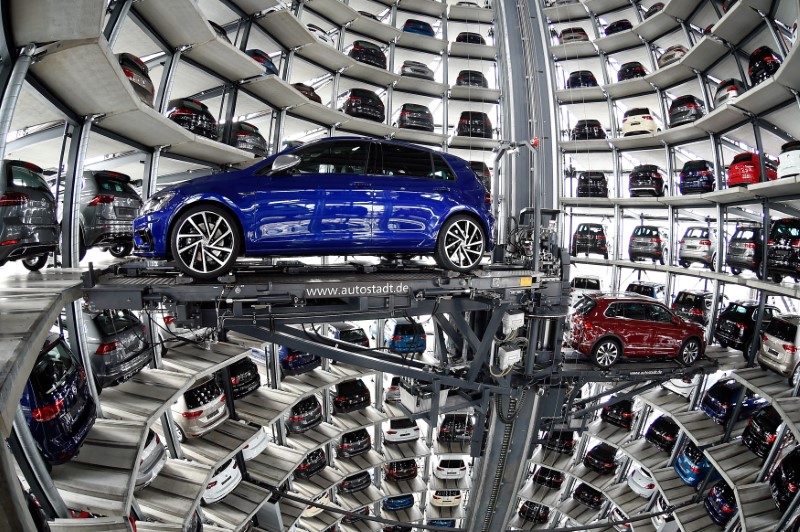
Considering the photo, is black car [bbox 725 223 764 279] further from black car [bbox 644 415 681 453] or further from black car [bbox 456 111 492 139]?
black car [bbox 456 111 492 139]

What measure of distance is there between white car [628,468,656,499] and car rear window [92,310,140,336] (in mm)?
11613

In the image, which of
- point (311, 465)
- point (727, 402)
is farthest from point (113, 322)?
point (727, 402)

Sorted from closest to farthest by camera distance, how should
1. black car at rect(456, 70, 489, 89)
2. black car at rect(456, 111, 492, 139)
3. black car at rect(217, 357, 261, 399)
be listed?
1. black car at rect(217, 357, 261, 399)
2. black car at rect(456, 111, 492, 139)
3. black car at rect(456, 70, 489, 89)

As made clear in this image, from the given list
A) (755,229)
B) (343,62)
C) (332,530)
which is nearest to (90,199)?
(343,62)

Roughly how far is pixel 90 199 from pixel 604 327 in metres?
8.40

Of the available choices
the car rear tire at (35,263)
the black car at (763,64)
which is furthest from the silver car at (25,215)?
the black car at (763,64)

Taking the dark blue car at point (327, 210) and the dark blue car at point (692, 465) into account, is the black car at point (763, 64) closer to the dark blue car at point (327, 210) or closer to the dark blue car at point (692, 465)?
the dark blue car at point (327, 210)

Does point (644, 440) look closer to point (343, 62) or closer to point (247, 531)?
point (247, 531)

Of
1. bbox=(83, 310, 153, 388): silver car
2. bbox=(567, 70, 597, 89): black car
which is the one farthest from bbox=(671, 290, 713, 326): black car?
bbox=(83, 310, 153, 388): silver car

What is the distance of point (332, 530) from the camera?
35.4ft

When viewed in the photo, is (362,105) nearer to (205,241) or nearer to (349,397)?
(205,241)

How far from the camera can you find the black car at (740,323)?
8.05m

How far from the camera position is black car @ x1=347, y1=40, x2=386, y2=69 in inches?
428

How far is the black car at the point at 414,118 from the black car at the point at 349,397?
7.42 m
